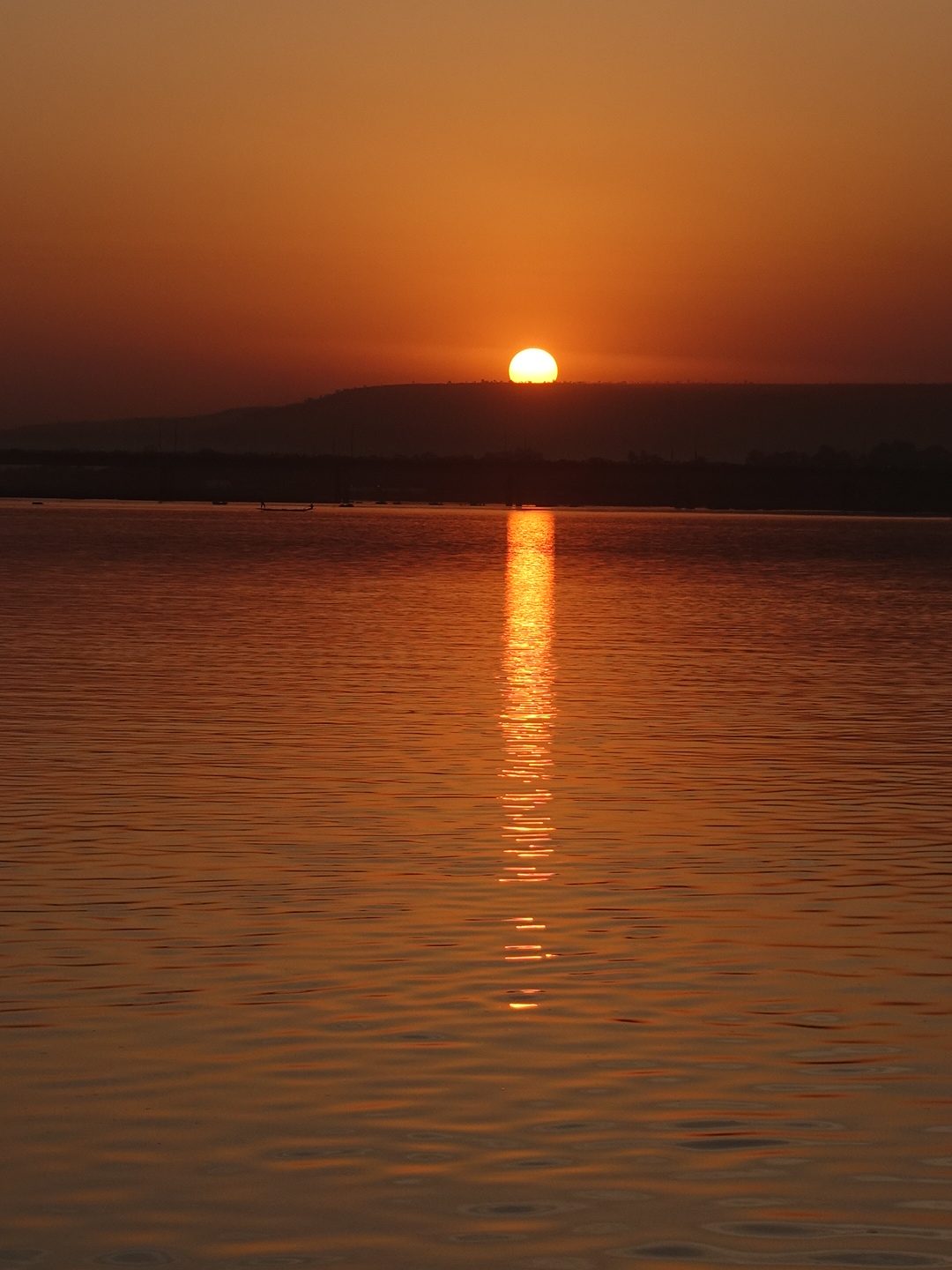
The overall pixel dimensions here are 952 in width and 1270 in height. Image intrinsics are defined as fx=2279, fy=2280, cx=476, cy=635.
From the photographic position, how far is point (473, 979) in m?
16.7

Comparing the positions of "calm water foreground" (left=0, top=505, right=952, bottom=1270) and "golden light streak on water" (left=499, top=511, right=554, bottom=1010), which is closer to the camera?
"calm water foreground" (left=0, top=505, right=952, bottom=1270)

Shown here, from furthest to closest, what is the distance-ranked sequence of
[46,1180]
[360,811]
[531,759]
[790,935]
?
[531,759] → [360,811] → [790,935] → [46,1180]

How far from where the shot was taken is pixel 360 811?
26078 mm

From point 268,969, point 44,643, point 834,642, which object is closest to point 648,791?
point 268,969

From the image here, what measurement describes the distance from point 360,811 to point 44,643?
29395mm

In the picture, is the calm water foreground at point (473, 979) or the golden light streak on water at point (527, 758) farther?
the golden light streak on water at point (527, 758)

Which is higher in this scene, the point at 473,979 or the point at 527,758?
the point at 473,979

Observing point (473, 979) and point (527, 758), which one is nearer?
point (473, 979)

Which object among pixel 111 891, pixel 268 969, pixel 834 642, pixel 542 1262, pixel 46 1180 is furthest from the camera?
pixel 834 642

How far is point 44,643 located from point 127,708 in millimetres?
16538

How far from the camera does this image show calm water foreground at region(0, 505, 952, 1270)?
11336 mm

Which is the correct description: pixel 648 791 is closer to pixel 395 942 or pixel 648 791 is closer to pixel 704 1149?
pixel 395 942

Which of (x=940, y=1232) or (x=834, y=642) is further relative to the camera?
(x=834, y=642)

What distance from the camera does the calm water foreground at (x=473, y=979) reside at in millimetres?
11336
